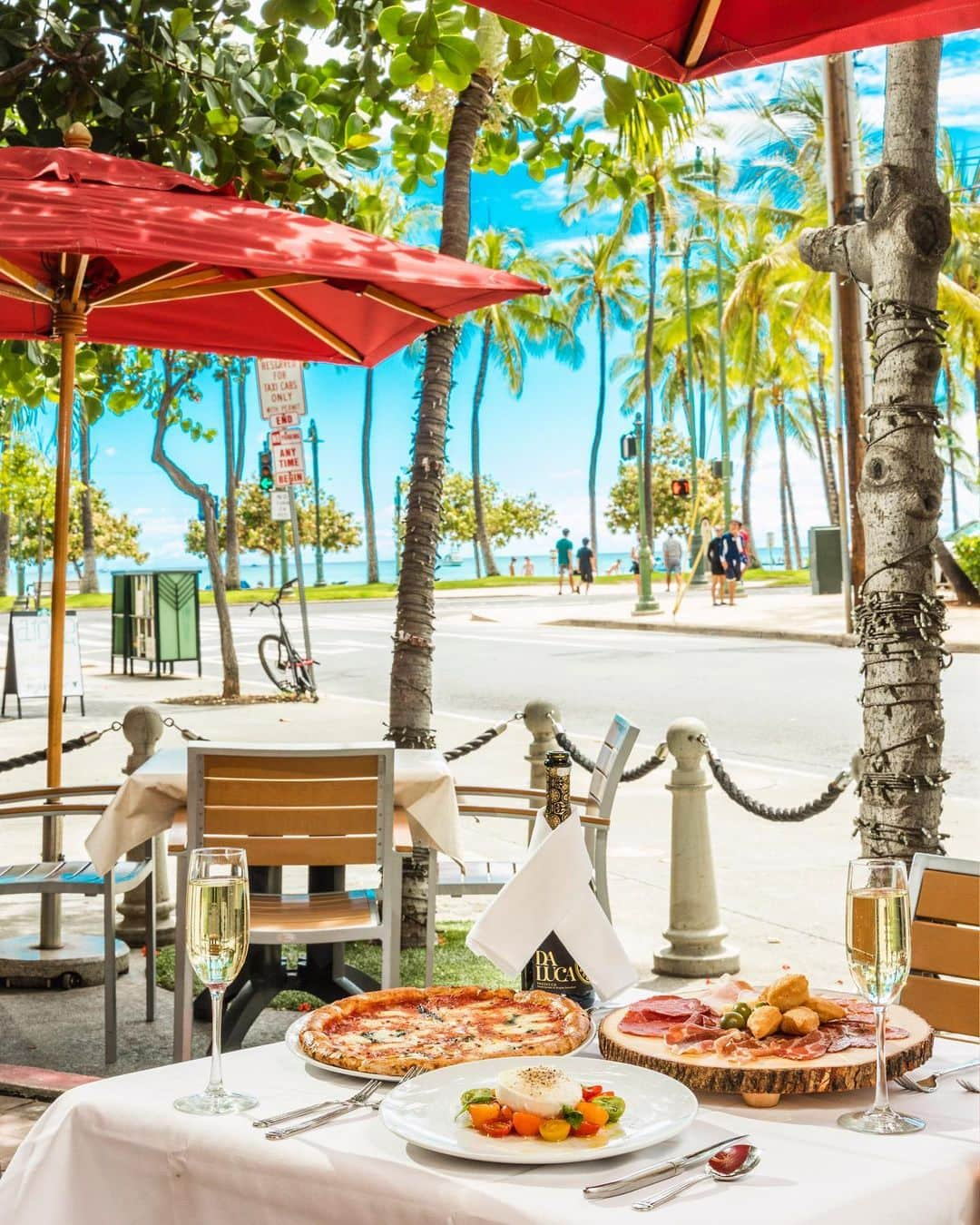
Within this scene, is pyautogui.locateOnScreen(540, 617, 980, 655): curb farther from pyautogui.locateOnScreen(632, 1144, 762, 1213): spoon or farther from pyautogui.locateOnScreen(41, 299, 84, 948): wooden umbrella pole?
pyautogui.locateOnScreen(632, 1144, 762, 1213): spoon

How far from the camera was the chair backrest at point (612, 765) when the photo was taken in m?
4.88

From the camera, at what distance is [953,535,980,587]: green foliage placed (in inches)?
977

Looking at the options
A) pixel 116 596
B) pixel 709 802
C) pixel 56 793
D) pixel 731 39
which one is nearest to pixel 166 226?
pixel 56 793

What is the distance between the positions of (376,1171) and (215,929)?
1.29ft

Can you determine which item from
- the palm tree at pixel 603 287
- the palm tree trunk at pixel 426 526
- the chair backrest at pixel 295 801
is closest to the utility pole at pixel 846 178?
the palm tree trunk at pixel 426 526

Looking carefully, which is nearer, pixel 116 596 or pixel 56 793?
pixel 56 793

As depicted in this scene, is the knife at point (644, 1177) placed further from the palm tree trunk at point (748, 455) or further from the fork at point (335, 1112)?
the palm tree trunk at point (748, 455)

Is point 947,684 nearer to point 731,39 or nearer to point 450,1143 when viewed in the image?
point 731,39

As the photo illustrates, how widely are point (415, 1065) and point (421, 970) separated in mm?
4074

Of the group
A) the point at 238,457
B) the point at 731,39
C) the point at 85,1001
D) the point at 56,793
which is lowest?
the point at 85,1001

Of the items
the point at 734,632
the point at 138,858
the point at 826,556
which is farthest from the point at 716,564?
the point at 138,858

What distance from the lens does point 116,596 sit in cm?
2128

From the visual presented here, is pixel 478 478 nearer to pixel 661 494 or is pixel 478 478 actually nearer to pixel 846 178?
→ pixel 661 494

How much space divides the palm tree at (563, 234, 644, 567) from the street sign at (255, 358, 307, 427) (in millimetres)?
51535
